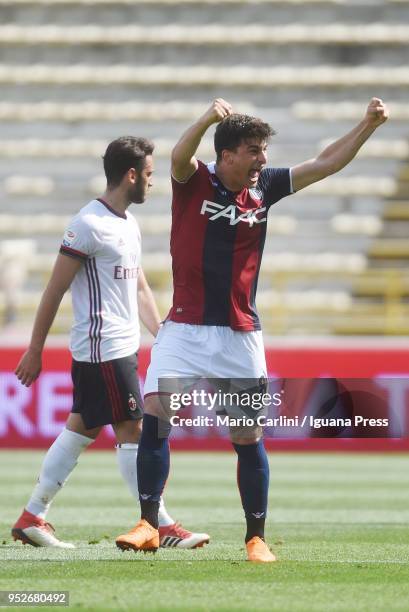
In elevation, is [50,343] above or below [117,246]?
below

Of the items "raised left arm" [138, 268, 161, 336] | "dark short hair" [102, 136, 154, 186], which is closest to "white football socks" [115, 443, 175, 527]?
"raised left arm" [138, 268, 161, 336]

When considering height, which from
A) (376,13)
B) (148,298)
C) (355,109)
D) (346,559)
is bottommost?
(346,559)

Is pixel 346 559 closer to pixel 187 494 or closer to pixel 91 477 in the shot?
pixel 187 494

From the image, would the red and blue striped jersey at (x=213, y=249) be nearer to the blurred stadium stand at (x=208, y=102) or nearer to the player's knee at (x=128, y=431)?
the player's knee at (x=128, y=431)

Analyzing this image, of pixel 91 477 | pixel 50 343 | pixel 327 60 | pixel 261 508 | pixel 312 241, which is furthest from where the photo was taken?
pixel 327 60

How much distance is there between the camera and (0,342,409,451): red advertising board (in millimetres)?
13547

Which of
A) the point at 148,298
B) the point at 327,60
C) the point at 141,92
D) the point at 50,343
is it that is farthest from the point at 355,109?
the point at 148,298

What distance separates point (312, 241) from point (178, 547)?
12.4 m

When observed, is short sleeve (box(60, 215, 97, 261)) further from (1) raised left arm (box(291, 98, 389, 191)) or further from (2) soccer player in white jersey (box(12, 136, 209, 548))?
(1) raised left arm (box(291, 98, 389, 191))

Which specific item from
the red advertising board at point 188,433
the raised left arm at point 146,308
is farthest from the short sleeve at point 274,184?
the red advertising board at point 188,433

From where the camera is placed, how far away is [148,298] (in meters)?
6.77

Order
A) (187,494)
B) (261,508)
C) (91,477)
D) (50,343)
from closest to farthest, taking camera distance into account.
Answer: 1. (261,508)
2. (187,494)
3. (91,477)
4. (50,343)

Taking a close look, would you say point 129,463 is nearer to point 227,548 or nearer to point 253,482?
point 227,548

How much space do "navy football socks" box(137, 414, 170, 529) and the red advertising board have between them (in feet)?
25.1
